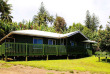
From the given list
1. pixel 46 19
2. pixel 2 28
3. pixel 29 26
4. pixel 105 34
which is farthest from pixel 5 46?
pixel 46 19

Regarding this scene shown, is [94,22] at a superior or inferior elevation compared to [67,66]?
superior

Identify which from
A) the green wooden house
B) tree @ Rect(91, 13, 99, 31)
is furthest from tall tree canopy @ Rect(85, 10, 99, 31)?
the green wooden house

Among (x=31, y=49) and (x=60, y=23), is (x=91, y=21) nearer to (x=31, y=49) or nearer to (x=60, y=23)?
(x=60, y=23)

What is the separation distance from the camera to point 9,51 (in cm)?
1505

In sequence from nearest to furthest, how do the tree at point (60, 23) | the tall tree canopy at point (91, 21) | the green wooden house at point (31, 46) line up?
the green wooden house at point (31, 46)
the tree at point (60, 23)
the tall tree canopy at point (91, 21)

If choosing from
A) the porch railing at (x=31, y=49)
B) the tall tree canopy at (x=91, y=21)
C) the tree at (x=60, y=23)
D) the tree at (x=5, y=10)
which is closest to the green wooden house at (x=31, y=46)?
the porch railing at (x=31, y=49)

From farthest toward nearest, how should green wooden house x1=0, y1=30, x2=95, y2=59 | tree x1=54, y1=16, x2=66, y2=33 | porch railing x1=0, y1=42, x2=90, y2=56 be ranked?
tree x1=54, y1=16, x2=66, y2=33 < green wooden house x1=0, y1=30, x2=95, y2=59 < porch railing x1=0, y1=42, x2=90, y2=56

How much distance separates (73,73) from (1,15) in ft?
120

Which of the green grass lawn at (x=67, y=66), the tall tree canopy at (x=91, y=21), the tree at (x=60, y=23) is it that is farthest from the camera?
the tall tree canopy at (x=91, y=21)

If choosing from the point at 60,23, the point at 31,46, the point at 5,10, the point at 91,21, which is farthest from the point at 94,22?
the point at 31,46

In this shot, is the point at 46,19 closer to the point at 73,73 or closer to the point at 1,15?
the point at 1,15

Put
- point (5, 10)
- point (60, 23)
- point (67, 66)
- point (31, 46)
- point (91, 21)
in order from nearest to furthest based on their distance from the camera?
point (67, 66)
point (31, 46)
point (5, 10)
point (60, 23)
point (91, 21)

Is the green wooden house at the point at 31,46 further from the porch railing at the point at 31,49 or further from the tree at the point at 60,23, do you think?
the tree at the point at 60,23

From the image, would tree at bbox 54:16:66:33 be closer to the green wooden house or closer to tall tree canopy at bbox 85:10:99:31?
tall tree canopy at bbox 85:10:99:31
